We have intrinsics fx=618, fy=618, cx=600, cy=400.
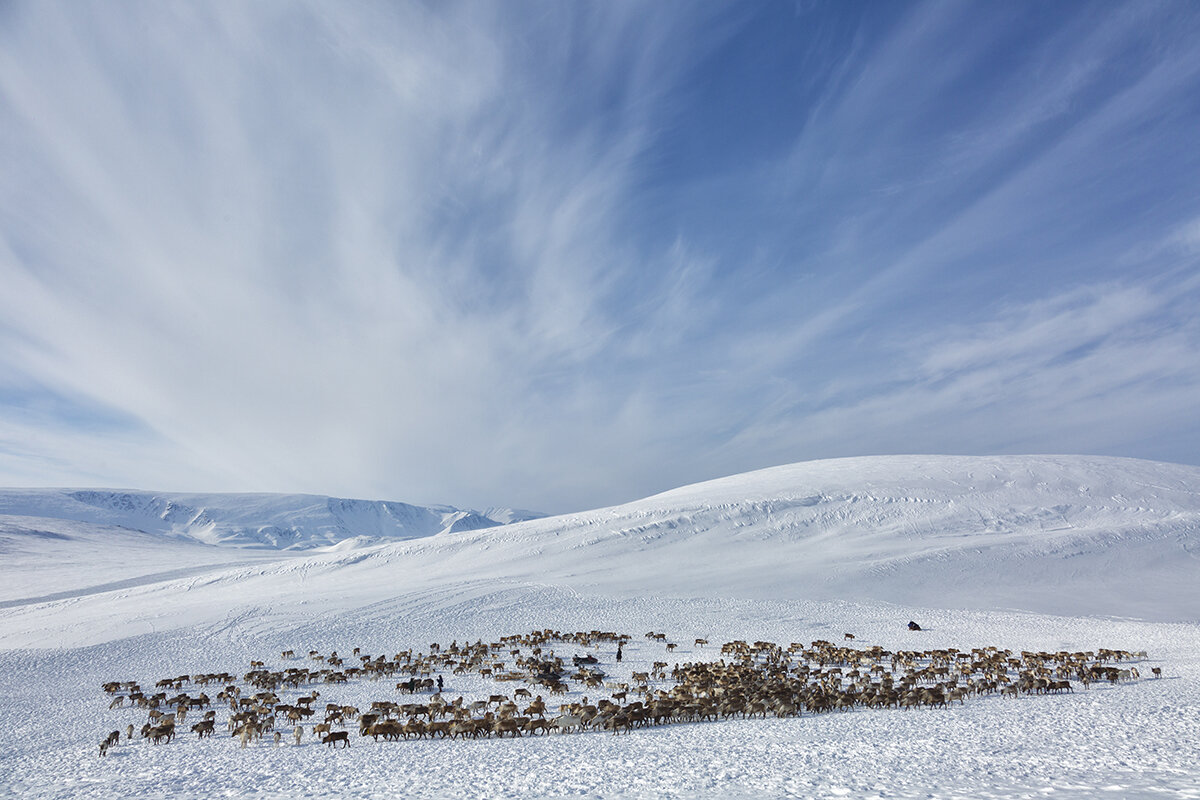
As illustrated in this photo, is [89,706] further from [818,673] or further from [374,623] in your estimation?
[818,673]

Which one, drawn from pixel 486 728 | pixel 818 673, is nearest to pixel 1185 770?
pixel 818 673

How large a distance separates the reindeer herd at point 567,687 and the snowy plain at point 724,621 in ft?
2.01

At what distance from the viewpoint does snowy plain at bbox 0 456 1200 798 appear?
11383mm

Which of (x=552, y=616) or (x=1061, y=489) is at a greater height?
(x=1061, y=489)

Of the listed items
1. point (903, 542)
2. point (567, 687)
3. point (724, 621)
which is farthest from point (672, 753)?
point (903, 542)

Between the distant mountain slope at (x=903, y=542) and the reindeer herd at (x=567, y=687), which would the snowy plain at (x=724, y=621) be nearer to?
the distant mountain slope at (x=903, y=542)

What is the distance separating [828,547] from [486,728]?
37563 millimetres

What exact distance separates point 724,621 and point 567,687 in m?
14.3

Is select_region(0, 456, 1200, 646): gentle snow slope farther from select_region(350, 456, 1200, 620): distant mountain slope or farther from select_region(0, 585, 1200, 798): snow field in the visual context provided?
select_region(0, 585, 1200, 798): snow field

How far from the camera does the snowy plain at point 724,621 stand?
1138 cm

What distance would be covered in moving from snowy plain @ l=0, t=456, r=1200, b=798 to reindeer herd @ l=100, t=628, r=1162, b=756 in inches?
24.1

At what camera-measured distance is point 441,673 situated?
25031 mm

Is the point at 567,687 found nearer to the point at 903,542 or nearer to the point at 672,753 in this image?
the point at 672,753

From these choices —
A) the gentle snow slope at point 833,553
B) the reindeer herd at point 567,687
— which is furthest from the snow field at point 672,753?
the gentle snow slope at point 833,553
